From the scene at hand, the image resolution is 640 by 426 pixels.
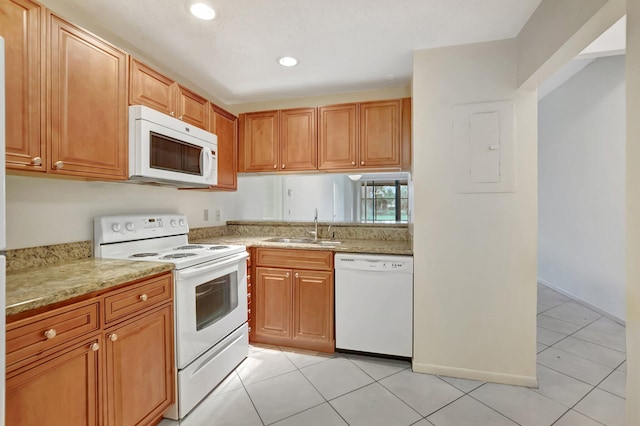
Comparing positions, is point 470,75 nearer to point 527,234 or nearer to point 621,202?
point 527,234

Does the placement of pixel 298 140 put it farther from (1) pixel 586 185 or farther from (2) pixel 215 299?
(1) pixel 586 185

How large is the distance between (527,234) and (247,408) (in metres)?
2.16

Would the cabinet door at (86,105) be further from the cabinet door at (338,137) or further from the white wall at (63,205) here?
the cabinet door at (338,137)

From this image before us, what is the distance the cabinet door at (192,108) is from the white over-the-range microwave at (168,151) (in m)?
0.13

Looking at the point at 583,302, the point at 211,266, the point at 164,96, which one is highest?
the point at 164,96

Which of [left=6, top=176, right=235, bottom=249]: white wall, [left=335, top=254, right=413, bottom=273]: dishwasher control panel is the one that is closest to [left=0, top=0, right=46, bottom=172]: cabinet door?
[left=6, top=176, right=235, bottom=249]: white wall

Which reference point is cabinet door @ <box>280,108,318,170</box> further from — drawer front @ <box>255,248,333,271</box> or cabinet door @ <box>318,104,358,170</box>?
drawer front @ <box>255,248,333,271</box>

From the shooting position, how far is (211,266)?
1886 mm

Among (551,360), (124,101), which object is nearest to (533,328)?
(551,360)

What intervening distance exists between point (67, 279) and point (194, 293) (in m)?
0.63

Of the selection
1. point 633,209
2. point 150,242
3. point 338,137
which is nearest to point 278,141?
point 338,137

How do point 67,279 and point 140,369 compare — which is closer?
point 67,279

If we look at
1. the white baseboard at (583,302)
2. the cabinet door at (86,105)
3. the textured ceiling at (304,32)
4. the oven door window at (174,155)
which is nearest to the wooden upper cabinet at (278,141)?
the textured ceiling at (304,32)

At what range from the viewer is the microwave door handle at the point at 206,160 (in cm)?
223
